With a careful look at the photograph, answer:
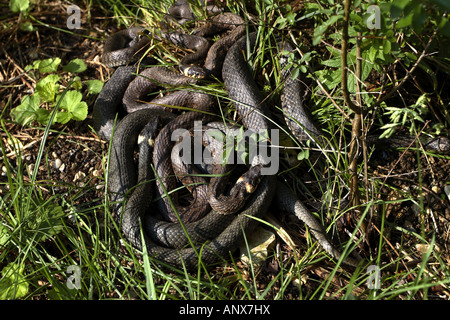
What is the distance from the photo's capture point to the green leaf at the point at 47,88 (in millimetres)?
4867

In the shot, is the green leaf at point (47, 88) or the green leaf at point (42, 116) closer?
the green leaf at point (42, 116)

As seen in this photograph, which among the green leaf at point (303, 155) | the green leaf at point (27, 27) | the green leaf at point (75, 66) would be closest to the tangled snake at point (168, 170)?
the green leaf at point (75, 66)

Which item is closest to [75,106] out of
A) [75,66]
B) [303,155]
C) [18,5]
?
[75,66]

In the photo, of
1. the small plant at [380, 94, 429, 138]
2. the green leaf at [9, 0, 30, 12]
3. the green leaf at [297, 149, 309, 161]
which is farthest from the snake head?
the green leaf at [9, 0, 30, 12]

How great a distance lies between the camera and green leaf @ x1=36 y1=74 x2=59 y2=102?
4.87m

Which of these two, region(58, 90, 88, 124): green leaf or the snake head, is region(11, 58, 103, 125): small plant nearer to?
region(58, 90, 88, 124): green leaf

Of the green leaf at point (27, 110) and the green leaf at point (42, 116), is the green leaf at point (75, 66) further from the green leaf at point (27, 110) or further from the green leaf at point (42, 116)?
the green leaf at point (42, 116)

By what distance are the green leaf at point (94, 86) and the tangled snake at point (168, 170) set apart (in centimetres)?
10

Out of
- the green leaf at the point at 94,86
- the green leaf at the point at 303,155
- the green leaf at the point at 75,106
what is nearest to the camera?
the green leaf at the point at 303,155

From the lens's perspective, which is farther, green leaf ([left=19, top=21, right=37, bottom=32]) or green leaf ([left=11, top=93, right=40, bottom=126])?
green leaf ([left=19, top=21, right=37, bottom=32])

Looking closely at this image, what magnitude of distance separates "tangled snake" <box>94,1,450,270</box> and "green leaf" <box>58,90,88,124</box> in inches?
9.0

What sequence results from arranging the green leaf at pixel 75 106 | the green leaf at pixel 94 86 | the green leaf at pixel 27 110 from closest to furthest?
the green leaf at pixel 75 106, the green leaf at pixel 27 110, the green leaf at pixel 94 86
